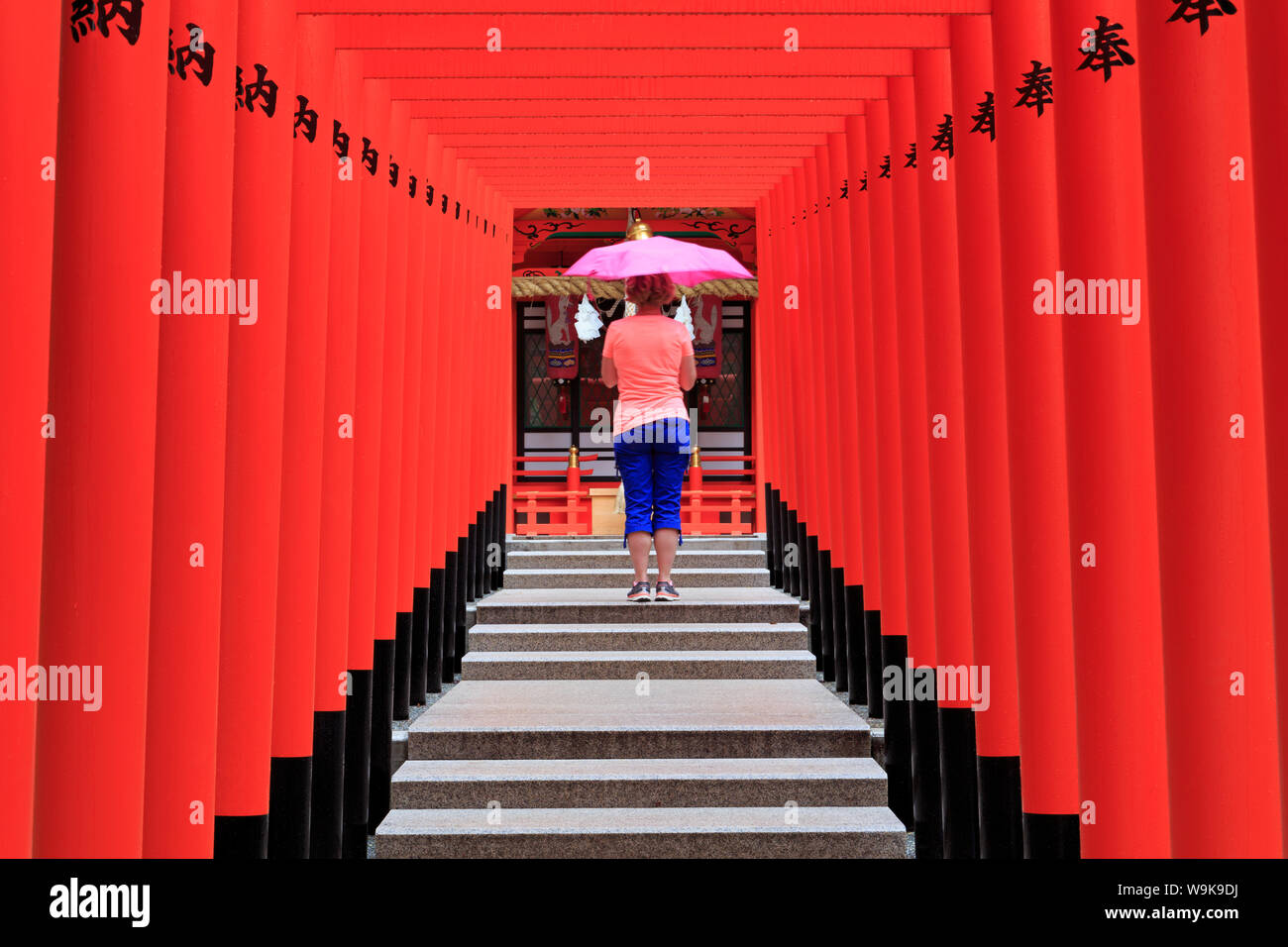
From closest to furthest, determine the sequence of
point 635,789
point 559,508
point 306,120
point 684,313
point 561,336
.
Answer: point 306,120
point 635,789
point 559,508
point 684,313
point 561,336

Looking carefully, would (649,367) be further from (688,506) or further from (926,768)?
(688,506)

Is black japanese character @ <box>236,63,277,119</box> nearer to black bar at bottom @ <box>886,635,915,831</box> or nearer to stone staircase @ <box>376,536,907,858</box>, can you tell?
stone staircase @ <box>376,536,907,858</box>

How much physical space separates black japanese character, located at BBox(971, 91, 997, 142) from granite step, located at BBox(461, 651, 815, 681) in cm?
287

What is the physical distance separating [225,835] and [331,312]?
1749 mm

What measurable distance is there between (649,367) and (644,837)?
2.53m

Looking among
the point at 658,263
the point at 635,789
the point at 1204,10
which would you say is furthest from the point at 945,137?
the point at 635,789

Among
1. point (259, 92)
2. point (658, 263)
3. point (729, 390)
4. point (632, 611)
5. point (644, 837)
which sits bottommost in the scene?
point (644, 837)

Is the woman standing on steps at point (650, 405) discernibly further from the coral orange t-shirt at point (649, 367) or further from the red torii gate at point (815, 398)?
the red torii gate at point (815, 398)

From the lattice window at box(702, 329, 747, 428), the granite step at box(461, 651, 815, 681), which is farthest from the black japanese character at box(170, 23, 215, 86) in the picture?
the lattice window at box(702, 329, 747, 428)

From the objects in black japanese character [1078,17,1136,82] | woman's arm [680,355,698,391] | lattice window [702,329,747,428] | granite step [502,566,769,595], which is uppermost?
lattice window [702,329,747,428]

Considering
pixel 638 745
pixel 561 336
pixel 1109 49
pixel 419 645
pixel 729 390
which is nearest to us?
pixel 1109 49

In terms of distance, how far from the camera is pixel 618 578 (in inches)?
261

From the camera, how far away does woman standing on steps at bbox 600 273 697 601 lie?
18.3 feet
